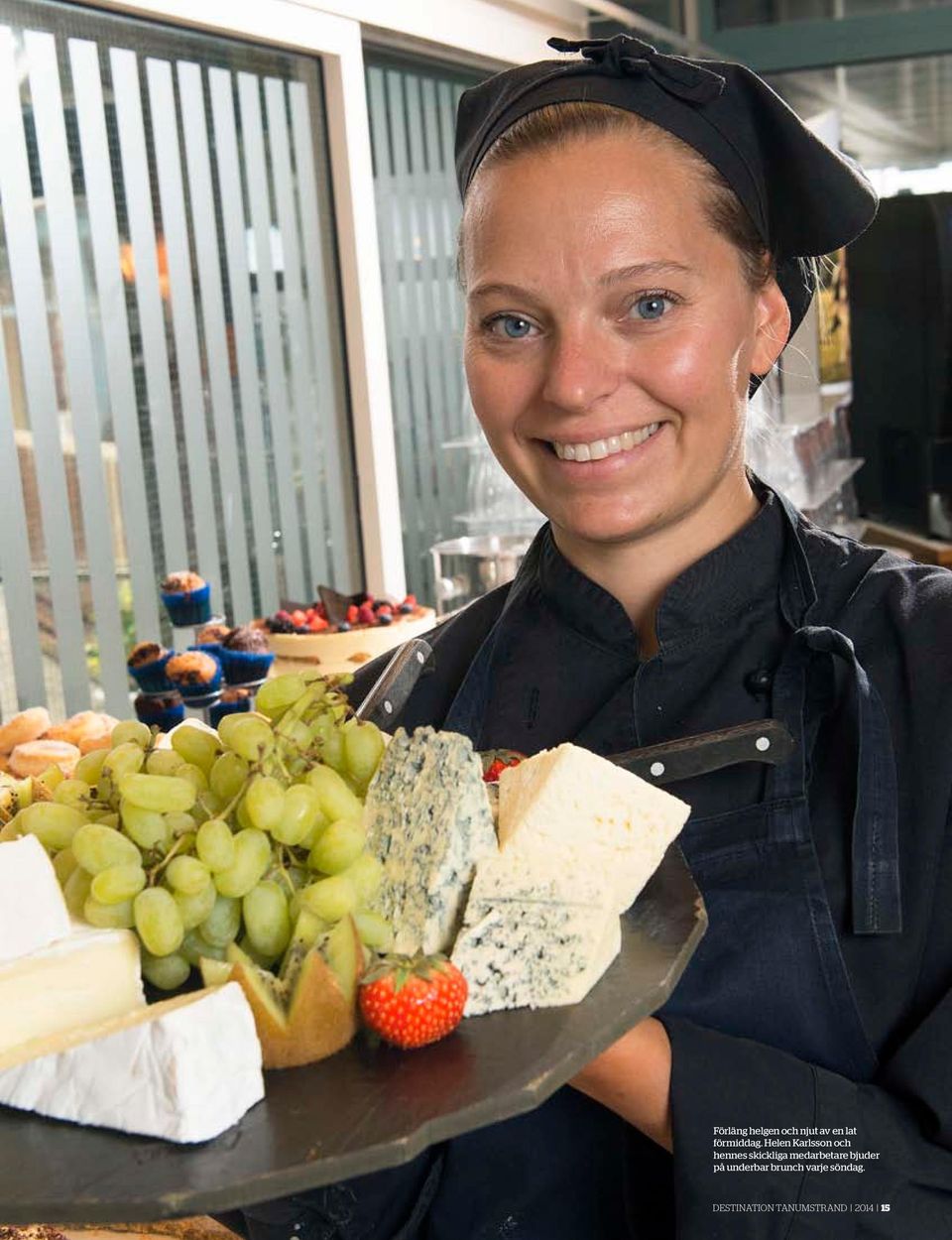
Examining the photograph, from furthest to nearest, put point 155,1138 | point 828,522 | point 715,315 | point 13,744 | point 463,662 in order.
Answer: point 828,522, point 13,744, point 463,662, point 715,315, point 155,1138

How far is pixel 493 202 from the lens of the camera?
131cm

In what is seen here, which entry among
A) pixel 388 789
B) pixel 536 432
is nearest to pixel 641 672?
pixel 536 432

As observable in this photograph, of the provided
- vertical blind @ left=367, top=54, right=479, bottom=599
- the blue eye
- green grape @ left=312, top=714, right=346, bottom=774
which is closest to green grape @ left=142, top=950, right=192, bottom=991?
green grape @ left=312, top=714, right=346, bottom=774

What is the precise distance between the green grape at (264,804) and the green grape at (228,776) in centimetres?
5

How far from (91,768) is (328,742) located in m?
0.18

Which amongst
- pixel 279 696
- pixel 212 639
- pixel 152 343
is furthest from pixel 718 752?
pixel 152 343

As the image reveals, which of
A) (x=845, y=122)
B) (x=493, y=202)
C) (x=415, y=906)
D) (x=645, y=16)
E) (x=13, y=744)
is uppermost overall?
(x=645, y=16)

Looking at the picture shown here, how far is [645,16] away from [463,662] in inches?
144

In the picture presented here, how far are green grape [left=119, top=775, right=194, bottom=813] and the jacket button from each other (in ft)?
1.83

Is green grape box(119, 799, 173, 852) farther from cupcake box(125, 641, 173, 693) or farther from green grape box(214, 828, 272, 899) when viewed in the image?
cupcake box(125, 641, 173, 693)

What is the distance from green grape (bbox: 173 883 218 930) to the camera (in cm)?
93

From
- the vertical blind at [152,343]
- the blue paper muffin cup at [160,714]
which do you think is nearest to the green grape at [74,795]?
the blue paper muffin cup at [160,714]

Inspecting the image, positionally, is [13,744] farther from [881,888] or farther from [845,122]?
[845,122]

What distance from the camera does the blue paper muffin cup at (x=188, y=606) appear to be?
288 cm
